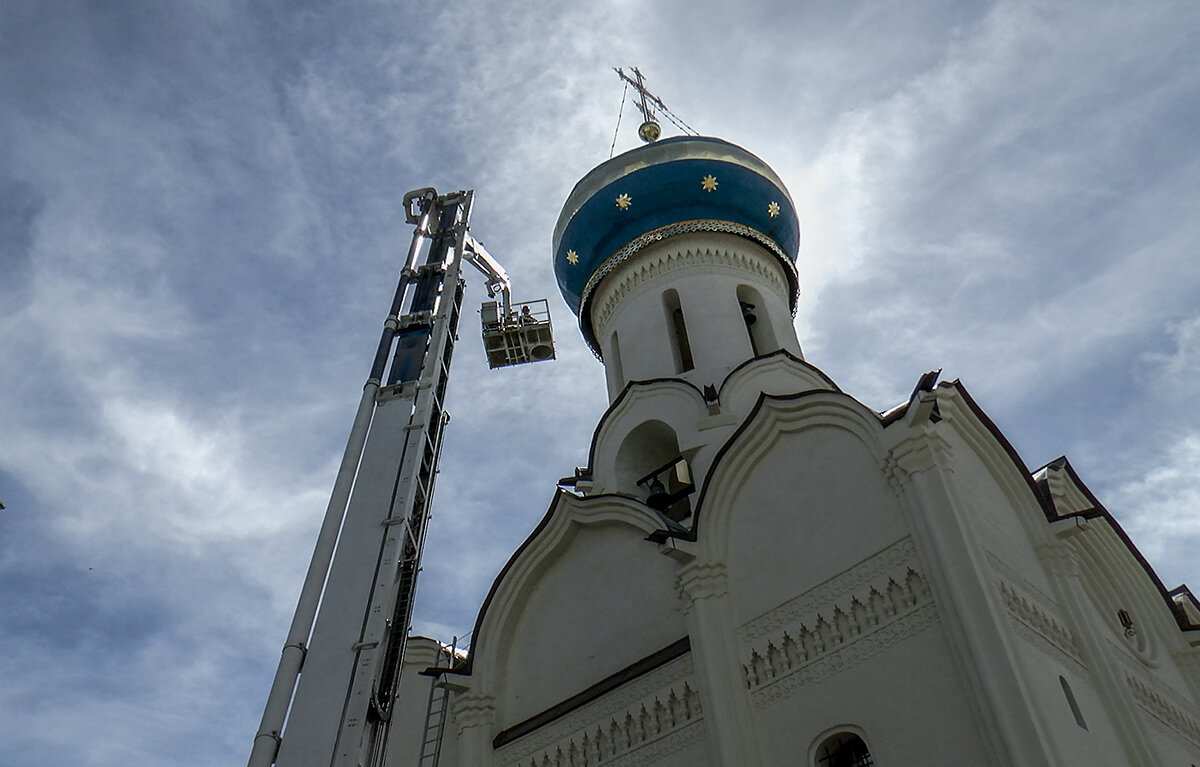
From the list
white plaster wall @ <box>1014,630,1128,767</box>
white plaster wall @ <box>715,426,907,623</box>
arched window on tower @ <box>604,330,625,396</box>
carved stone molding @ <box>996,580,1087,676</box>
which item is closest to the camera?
white plaster wall @ <box>1014,630,1128,767</box>

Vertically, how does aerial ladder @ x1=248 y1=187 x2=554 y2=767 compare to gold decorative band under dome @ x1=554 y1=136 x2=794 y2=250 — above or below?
below

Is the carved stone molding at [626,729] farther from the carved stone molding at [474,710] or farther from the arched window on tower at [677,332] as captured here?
the arched window on tower at [677,332]

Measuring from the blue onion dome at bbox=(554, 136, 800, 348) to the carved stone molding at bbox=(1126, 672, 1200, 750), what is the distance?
6.76 m

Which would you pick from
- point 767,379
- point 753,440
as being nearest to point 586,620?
point 753,440

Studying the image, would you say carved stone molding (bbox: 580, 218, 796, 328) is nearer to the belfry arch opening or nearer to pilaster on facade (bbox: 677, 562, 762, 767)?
the belfry arch opening

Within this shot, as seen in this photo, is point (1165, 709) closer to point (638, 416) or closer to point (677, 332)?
point (638, 416)

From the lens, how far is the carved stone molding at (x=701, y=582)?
27.6ft

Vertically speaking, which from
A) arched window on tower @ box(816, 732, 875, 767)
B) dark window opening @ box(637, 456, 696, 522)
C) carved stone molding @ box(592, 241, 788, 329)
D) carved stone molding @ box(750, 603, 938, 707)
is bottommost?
arched window on tower @ box(816, 732, 875, 767)

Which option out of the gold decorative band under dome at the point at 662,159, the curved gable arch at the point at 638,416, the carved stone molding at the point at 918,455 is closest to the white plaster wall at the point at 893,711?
the carved stone molding at the point at 918,455

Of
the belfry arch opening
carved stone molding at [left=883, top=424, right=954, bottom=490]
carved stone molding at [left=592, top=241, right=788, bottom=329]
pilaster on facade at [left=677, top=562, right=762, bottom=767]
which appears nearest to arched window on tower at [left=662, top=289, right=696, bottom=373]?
carved stone molding at [left=592, top=241, right=788, bottom=329]

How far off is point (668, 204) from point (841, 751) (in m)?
7.63

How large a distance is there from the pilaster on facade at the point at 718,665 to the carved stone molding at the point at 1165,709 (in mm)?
2939

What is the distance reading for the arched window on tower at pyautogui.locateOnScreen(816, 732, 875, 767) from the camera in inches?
279

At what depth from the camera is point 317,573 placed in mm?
7758
